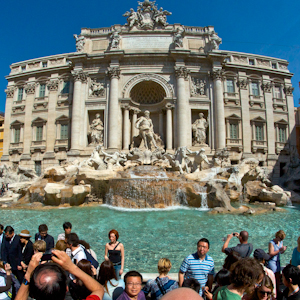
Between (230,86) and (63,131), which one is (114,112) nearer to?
(63,131)

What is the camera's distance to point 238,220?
912cm

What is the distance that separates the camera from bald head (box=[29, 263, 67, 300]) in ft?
4.61

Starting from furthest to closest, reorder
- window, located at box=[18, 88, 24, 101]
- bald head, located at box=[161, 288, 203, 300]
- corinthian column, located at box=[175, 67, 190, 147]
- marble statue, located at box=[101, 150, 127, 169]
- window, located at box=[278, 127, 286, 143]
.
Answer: window, located at box=[18, 88, 24, 101] < window, located at box=[278, 127, 286, 143] < corinthian column, located at box=[175, 67, 190, 147] < marble statue, located at box=[101, 150, 127, 169] < bald head, located at box=[161, 288, 203, 300]

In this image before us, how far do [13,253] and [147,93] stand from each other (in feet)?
67.9

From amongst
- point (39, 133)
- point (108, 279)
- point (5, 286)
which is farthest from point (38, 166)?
point (108, 279)

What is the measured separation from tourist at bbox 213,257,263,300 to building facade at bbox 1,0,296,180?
1807 cm

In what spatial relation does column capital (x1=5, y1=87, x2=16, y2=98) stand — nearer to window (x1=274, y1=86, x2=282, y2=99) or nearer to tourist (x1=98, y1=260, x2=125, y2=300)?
window (x1=274, y1=86, x2=282, y2=99)

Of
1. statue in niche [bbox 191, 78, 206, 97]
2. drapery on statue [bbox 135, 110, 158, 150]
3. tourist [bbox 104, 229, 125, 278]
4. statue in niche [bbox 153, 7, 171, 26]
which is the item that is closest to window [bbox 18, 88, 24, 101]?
drapery on statue [bbox 135, 110, 158, 150]

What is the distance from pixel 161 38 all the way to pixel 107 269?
2255cm

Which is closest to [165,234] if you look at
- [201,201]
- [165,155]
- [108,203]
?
[201,201]

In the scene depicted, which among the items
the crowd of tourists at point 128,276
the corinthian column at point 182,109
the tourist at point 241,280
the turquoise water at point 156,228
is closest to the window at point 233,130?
the corinthian column at point 182,109

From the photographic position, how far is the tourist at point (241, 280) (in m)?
1.98

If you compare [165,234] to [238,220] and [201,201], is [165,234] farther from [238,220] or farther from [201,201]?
[201,201]

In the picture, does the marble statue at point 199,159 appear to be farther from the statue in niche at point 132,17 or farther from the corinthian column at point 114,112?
the statue in niche at point 132,17
